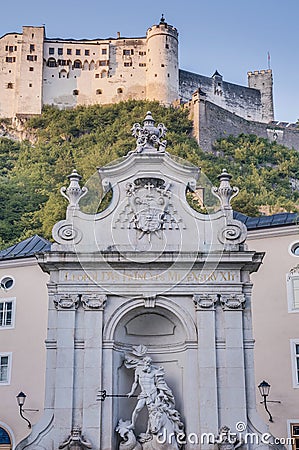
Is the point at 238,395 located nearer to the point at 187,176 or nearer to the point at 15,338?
the point at 187,176

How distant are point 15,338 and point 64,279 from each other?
7.44 m

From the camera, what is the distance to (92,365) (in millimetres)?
18109

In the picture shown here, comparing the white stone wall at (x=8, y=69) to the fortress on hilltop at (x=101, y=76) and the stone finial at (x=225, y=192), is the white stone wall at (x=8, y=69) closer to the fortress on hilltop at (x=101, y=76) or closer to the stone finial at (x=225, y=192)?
the fortress on hilltop at (x=101, y=76)

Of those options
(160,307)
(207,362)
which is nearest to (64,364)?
(160,307)

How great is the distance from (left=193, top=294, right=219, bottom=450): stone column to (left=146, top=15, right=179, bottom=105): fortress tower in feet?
217

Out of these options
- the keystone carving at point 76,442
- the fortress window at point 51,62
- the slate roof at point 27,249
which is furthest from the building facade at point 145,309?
the fortress window at point 51,62

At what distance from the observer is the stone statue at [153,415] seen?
57.8 ft

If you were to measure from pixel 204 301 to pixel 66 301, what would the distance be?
3338 millimetres

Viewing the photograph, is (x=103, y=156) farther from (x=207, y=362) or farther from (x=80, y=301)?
(x=207, y=362)

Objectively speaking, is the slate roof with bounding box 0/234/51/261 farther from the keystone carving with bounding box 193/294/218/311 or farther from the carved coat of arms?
the keystone carving with bounding box 193/294/218/311

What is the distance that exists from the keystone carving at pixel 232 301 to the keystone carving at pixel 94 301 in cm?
289

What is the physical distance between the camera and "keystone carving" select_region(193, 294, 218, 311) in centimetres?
1855

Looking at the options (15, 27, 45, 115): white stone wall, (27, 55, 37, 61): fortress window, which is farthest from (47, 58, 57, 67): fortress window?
(27, 55, 37, 61): fortress window

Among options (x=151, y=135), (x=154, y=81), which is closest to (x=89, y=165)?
(x=154, y=81)
